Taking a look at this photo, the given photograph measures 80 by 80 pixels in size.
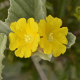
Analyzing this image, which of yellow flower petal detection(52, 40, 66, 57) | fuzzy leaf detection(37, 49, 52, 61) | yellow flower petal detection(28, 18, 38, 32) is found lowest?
fuzzy leaf detection(37, 49, 52, 61)

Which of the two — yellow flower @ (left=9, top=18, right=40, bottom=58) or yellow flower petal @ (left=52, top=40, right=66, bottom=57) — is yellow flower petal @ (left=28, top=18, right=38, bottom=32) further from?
yellow flower petal @ (left=52, top=40, right=66, bottom=57)

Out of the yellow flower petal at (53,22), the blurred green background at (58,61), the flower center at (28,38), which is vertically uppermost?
the yellow flower petal at (53,22)

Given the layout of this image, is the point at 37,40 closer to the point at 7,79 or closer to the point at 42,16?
the point at 42,16

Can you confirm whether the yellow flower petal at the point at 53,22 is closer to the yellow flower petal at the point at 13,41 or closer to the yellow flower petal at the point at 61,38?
the yellow flower petal at the point at 61,38

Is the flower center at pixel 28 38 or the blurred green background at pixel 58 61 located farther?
the blurred green background at pixel 58 61

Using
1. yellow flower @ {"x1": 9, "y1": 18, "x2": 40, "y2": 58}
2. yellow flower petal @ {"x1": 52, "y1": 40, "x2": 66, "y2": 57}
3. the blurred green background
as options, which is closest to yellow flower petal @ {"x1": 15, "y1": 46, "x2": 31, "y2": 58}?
yellow flower @ {"x1": 9, "y1": 18, "x2": 40, "y2": 58}

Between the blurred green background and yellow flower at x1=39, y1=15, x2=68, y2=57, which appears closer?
yellow flower at x1=39, y1=15, x2=68, y2=57

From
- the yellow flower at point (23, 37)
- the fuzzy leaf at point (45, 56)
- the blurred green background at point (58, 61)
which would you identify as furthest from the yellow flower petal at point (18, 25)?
the blurred green background at point (58, 61)
